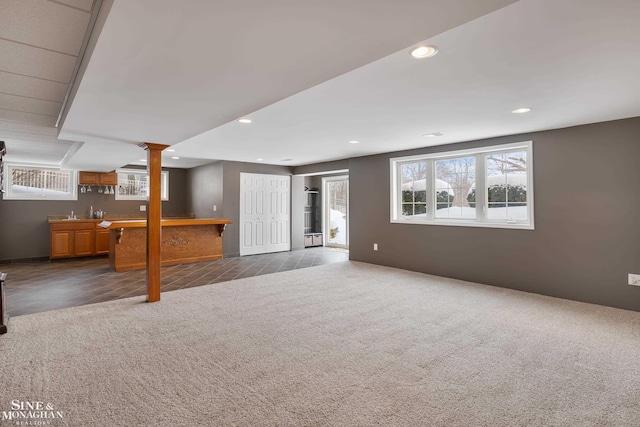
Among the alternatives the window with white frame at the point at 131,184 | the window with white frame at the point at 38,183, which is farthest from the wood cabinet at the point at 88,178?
the window with white frame at the point at 131,184

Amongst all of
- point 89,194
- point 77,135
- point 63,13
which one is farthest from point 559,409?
point 89,194

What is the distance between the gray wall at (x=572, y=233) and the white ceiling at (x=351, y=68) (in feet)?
1.19

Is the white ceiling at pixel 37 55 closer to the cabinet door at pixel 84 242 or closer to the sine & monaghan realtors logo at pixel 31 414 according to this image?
the sine & monaghan realtors logo at pixel 31 414

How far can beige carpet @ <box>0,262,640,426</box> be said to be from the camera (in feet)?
6.19

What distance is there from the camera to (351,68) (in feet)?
6.12

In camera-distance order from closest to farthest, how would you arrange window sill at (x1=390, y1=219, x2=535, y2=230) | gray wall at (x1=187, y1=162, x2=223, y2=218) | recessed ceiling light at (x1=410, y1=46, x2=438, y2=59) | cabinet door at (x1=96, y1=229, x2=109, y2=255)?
recessed ceiling light at (x1=410, y1=46, x2=438, y2=59)
window sill at (x1=390, y1=219, x2=535, y2=230)
cabinet door at (x1=96, y1=229, x2=109, y2=255)
gray wall at (x1=187, y1=162, x2=223, y2=218)

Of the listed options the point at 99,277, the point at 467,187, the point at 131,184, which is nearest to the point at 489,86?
the point at 467,187

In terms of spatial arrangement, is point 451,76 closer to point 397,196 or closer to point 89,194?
point 397,196

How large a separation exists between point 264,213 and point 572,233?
20.3 ft

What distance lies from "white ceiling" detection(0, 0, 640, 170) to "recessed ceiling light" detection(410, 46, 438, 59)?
0.05m

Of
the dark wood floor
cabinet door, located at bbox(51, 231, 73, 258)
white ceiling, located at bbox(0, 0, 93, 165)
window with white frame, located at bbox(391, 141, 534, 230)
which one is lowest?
the dark wood floor

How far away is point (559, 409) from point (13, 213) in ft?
31.0

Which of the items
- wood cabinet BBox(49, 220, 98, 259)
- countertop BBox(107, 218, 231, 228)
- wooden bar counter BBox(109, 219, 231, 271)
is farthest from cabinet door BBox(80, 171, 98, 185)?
countertop BBox(107, 218, 231, 228)

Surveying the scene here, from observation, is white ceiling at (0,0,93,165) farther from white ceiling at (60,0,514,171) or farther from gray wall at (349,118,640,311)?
gray wall at (349,118,640,311)
